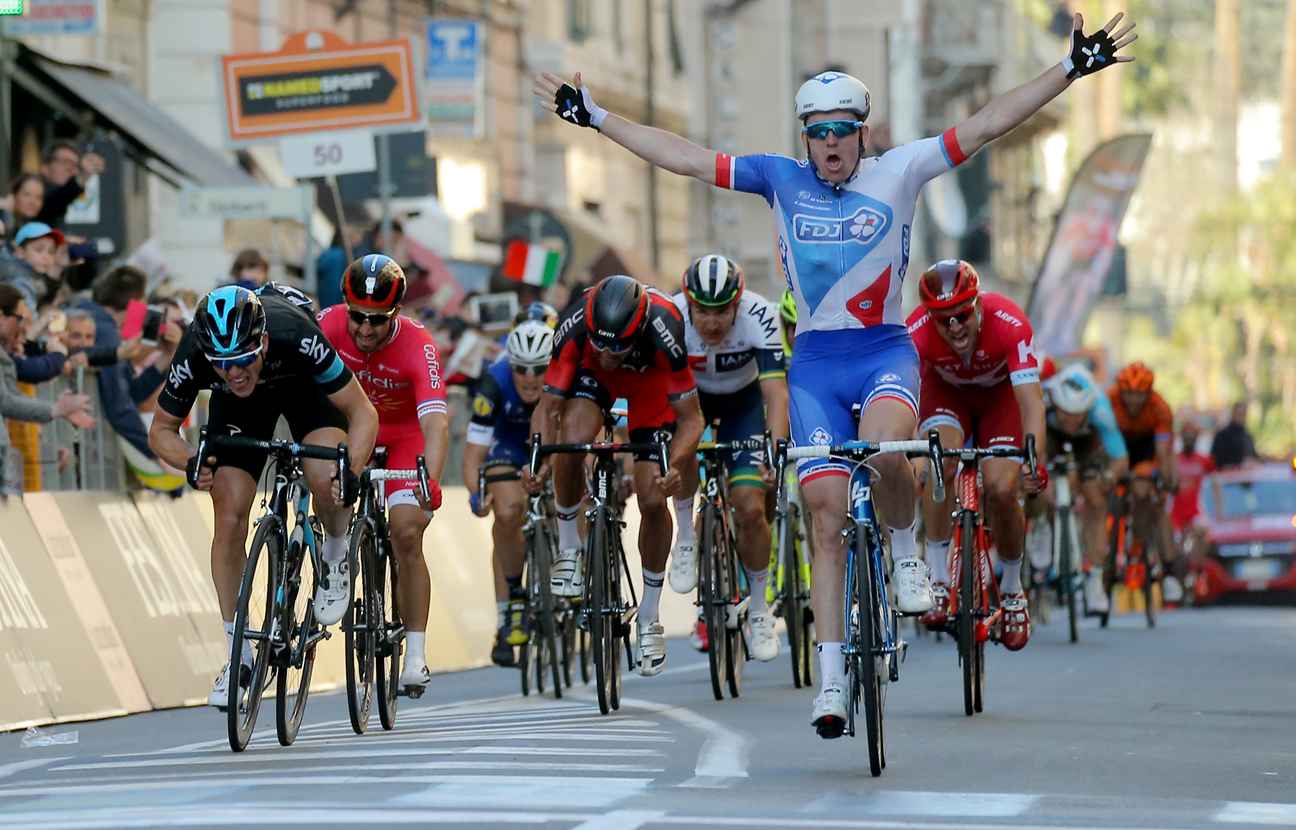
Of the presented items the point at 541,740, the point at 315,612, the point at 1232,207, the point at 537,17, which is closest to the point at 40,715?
the point at 315,612

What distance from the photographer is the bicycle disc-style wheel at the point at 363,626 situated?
484 inches

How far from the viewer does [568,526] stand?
14.9m

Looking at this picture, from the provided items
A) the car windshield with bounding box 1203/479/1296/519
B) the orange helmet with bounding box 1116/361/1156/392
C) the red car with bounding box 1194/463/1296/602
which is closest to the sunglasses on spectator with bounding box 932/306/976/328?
the orange helmet with bounding box 1116/361/1156/392

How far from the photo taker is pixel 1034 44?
299ft

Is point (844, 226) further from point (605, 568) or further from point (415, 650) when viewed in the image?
point (605, 568)

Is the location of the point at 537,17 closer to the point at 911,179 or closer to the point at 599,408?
the point at 599,408

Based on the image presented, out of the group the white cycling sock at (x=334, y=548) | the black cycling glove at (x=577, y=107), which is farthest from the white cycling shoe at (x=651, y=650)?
the black cycling glove at (x=577, y=107)

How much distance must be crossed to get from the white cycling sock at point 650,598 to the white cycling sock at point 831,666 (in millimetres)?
3959

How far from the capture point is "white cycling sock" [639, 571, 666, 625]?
1454cm

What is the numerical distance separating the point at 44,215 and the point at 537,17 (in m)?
25.1

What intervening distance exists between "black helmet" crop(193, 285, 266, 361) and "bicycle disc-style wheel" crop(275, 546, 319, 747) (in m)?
1.07

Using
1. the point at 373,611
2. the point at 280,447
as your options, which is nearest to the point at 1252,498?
the point at 373,611

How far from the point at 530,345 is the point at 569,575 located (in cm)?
200

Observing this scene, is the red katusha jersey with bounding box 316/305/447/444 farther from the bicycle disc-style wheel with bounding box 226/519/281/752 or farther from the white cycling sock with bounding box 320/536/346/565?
the bicycle disc-style wheel with bounding box 226/519/281/752
